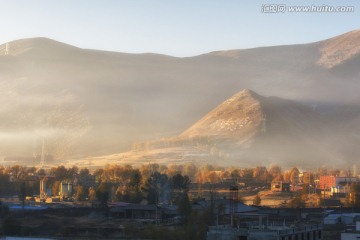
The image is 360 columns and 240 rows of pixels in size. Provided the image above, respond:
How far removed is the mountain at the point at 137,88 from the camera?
119500 mm

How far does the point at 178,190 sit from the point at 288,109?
6491 centimetres

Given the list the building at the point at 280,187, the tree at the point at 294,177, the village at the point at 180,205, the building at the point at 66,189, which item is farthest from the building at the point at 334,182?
the building at the point at 66,189

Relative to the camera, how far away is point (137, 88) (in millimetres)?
150875

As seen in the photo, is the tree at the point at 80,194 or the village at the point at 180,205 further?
the tree at the point at 80,194

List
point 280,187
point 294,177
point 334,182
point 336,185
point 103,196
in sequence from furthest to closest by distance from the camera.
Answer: point 294,177
point 334,182
point 336,185
point 280,187
point 103,196

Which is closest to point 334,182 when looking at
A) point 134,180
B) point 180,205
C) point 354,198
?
point 354,198

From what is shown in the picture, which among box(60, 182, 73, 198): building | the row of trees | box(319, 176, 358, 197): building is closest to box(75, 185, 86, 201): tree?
the row of trees

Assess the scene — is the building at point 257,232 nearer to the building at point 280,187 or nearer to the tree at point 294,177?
the building at point 280,187

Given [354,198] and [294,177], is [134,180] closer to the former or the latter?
[354,198]

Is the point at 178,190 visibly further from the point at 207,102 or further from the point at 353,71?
the point at 353,71

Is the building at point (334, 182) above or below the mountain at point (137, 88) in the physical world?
below

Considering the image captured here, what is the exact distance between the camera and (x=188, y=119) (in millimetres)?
131500

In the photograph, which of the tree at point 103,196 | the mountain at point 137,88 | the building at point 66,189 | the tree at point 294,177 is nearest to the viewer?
the tree at point 103,196

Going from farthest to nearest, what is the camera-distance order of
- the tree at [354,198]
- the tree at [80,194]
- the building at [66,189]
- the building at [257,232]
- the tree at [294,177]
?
the tree at [294,177] → the building at [66,189] → the tree at [80,194] → the tree at [354,198] → the building at [257,232]
